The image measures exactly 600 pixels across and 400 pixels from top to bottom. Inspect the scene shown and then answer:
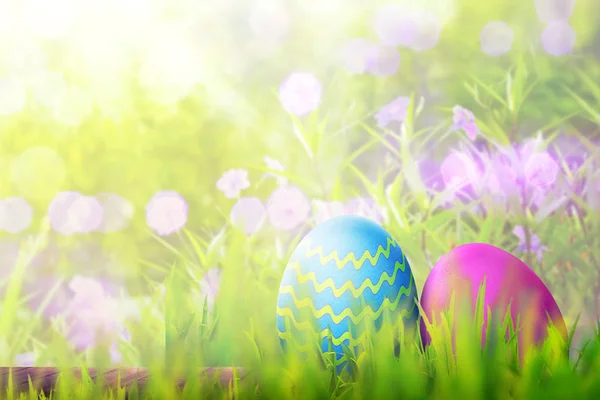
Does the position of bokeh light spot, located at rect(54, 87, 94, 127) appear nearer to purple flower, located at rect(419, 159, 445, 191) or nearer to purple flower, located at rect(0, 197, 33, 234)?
purple flower, located at rect(0, 197, 33, 234)

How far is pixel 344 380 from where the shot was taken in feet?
2.97

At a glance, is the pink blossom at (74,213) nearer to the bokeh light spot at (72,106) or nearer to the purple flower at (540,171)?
the bokeh light spot at (72,106)

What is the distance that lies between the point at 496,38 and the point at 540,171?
13.3 inches

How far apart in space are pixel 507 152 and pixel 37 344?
1.16 meters

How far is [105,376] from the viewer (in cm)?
101

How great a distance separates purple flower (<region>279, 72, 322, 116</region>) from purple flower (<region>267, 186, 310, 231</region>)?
0.63 ft

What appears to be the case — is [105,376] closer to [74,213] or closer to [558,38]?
[74,213]

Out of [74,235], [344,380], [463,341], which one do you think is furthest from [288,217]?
[463,341]

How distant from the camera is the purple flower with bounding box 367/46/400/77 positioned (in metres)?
1.57

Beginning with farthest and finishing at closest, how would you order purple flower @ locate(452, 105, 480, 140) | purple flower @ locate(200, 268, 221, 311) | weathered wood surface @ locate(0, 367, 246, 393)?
purple flower @ locate(452, 105, 480, 140)
purple flower @ locate(200, 268, 221, 311)
weathered wood surface @ locate(0, 367, 246, 393)

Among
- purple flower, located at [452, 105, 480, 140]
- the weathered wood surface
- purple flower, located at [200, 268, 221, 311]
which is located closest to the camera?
the weathered wood surface

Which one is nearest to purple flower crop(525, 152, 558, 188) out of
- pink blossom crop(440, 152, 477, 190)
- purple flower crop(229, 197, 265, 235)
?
pink blossom crop(440, 152, 477, 190)

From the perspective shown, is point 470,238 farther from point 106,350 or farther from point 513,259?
point 106,350

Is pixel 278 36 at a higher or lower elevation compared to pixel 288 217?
higher
